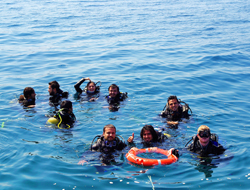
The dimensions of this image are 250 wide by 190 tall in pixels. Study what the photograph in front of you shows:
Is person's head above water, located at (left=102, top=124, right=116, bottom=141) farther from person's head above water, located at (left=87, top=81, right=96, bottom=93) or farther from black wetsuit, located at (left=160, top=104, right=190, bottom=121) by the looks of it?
person's head above water, located at (left=87, top=81, right=96, bottom=93)

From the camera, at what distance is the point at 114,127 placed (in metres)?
7.46

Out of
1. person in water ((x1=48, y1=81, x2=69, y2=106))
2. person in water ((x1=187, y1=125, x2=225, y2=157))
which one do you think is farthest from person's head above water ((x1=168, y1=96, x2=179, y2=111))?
person in water ((x1=48, y1=81, x2=69, y2=106))

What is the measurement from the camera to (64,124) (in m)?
8.85

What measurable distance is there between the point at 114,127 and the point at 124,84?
5943 millimetres

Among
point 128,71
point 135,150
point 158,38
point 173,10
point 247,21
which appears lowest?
point 135,150

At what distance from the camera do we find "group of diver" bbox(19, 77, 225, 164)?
729cm

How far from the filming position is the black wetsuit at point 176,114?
9.62 m

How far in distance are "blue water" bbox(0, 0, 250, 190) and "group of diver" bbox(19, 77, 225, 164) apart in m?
0.26

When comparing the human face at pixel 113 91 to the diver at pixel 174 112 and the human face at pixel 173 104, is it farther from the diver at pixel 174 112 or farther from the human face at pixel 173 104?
the human face at pixel 173 104

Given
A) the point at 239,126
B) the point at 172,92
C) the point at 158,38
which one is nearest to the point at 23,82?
the point at 172,92

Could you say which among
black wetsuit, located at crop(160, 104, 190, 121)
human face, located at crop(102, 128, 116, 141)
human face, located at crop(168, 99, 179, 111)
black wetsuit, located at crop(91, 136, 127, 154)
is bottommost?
black wetsuit, located at crop(91, 136, 127, 154)

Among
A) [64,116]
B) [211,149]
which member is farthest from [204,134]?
[64,116]

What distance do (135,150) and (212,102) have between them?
5.12 meters

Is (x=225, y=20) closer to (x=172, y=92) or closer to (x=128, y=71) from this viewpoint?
(x=128, y=71)
